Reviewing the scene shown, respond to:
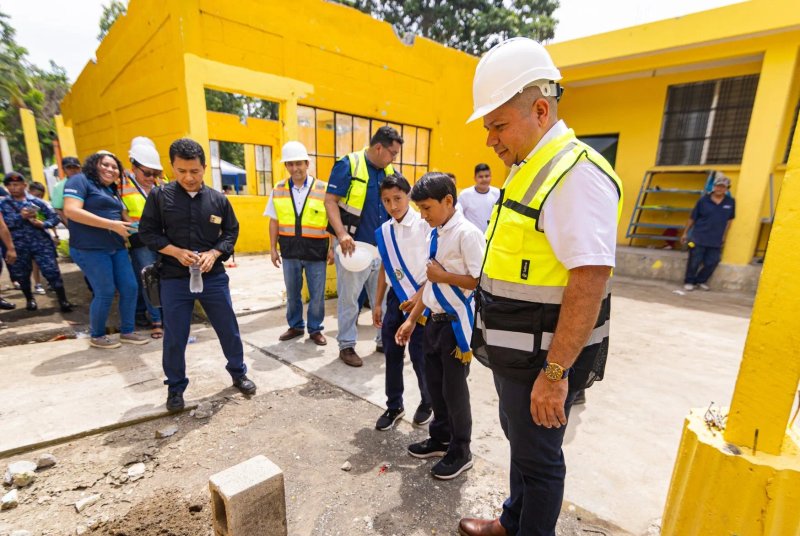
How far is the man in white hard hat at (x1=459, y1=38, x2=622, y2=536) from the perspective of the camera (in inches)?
46.0

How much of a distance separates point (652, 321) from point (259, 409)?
4905 millimetres

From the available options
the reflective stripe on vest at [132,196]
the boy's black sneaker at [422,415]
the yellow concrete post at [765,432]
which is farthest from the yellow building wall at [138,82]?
the yellow concrete post at [765,432]

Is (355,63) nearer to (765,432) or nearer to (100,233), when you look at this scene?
(100,233)

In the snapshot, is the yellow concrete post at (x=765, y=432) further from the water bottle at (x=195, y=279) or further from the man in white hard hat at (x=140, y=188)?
the man in white hard hat at (x=140, y=188)

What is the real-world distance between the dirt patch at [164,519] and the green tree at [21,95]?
18.5 meters

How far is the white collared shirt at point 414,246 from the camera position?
2430 mm

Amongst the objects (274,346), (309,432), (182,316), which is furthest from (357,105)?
(309,432)

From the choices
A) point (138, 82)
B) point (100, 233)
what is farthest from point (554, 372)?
point (138, 82)

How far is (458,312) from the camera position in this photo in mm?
2004

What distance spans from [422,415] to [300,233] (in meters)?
2.16

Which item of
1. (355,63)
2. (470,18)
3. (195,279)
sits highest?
(470,18)

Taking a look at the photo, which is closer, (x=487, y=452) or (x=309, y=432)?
(x=487, y=452)

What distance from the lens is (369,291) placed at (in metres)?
4.16

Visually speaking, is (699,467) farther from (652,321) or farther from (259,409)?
(652,321)
